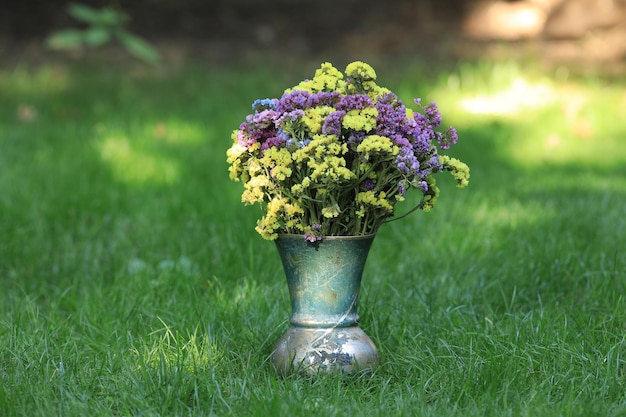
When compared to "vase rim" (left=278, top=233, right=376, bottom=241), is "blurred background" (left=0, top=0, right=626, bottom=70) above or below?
above

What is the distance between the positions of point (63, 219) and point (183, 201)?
60 centimetres

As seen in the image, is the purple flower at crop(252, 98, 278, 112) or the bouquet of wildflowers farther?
the purple flower at crop(252, 98, 278, 112)

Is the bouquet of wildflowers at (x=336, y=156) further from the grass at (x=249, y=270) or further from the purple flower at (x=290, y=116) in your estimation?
the grass at (x=249, y=270)

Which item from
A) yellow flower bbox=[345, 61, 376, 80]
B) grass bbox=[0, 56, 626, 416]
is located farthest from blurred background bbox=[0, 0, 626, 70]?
yellow flower bbox=[345, 61, 376, 80]

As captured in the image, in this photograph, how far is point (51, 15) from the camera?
798 centimetres

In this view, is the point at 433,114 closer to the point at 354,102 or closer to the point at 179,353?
the point at 354,102

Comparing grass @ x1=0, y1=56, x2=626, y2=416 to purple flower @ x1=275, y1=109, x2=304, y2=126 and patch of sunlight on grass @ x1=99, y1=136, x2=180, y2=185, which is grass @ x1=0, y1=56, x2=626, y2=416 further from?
purple flower @ x1=275, y1=109, x2=304, y2=126

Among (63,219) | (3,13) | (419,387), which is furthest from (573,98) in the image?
(3,13)

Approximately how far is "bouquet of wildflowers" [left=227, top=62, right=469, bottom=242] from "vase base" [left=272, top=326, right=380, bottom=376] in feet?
0.94

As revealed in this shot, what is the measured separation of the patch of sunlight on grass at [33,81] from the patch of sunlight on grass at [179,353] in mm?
4146

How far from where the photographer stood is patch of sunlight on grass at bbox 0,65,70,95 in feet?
20.2

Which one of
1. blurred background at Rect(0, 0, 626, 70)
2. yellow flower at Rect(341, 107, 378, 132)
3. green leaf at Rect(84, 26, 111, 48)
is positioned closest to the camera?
yellow flower at Rect(341, 107, 378, 132)

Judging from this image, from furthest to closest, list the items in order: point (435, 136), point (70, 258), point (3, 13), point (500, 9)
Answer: point (500, 9)
point (3, 13)
point (70, 258)
point (435, 136)

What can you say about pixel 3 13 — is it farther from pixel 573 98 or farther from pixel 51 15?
pixel 573 98
